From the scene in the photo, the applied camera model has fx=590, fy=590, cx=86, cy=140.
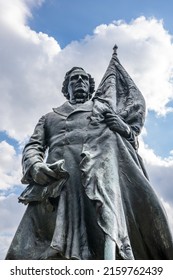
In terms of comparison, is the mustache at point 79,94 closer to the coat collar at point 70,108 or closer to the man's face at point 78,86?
the man's face at point 78,86

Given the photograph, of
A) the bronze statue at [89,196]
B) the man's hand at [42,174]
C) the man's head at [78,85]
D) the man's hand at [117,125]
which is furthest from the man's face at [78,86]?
the man's hand at [42,174]

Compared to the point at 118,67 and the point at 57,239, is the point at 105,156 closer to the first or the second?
the point at 57,239

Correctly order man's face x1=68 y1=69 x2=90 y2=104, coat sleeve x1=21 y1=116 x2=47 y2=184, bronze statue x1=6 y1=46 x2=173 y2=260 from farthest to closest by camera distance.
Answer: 1. man's face x1=68 y1=69 x2=90 y2=104
2. coat sleeve x1=21 y1=116 x2=47 y2=184
3. bronze statue x1=6 y1=46 x2=173 y2=260

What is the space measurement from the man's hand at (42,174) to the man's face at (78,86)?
213 centimetres

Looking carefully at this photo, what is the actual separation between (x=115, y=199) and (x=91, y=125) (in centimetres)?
164

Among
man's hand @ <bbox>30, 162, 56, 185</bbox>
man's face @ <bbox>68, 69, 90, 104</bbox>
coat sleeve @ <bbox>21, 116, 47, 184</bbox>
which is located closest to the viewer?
man's hand @ <bbox>30, 162, 56, 185</bbox>

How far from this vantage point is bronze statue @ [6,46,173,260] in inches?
328

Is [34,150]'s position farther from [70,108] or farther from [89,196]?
[89,196]

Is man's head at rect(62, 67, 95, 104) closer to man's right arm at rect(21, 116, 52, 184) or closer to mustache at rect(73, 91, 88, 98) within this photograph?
mustache at rect(73, 91, 88, 98)

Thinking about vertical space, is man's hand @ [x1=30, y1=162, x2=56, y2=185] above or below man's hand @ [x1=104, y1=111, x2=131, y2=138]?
below

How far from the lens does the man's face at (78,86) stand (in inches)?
424

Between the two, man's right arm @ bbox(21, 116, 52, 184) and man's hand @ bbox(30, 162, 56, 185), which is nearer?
man's hand @ bbox(30, 162, 56, 185)

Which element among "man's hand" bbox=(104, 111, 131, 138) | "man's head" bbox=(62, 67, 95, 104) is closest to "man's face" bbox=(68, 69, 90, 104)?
"man's head" bbox=(62, 67, 95, 104)
